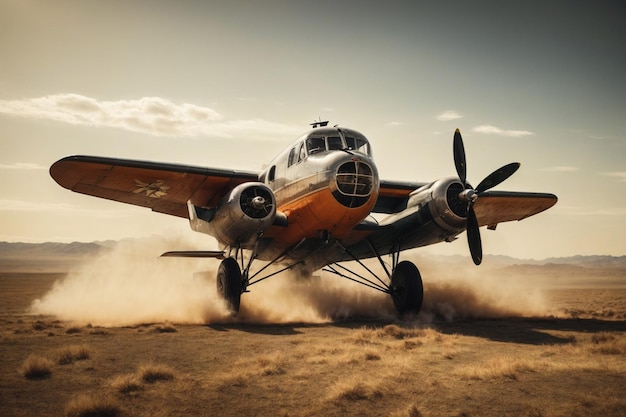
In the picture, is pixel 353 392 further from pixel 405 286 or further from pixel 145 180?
pixel 145 180

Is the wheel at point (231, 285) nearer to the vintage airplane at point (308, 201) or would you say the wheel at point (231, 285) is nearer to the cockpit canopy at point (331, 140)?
the vintage airplane at point (308, 201)

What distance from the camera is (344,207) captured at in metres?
12.8

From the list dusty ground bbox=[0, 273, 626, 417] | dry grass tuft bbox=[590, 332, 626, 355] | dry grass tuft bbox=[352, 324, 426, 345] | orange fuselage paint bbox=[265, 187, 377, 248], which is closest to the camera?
dusty ground bbox=[0, 273, 626, 417]

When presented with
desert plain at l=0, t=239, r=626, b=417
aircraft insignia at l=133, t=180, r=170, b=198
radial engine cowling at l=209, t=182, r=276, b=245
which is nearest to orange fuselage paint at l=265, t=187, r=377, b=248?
radial engine cowling at l=209, t=182, r=276, b=245

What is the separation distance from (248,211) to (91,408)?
8077 millimetres

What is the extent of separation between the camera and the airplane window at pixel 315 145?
548 inches

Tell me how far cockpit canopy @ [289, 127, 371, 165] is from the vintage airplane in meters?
0.03

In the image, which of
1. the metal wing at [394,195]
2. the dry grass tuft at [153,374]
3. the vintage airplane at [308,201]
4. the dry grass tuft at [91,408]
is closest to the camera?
the dry grass tuft at [91,408]

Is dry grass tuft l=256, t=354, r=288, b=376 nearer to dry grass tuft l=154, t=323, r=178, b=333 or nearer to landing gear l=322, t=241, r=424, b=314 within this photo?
dry grass tuft l=154, t=323, r=178, b=333

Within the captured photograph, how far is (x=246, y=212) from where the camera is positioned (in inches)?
522

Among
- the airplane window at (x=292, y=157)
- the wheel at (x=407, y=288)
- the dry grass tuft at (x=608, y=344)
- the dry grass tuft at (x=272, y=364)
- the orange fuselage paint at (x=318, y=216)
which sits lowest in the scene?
the dry grass tuft at (x=608, y=344)

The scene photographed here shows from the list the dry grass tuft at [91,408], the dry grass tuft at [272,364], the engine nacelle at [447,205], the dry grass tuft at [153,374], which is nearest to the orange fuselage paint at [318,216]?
the engine nacelle at [447,205]

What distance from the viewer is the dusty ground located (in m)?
6.02

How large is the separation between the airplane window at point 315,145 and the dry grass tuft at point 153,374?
816 cm
